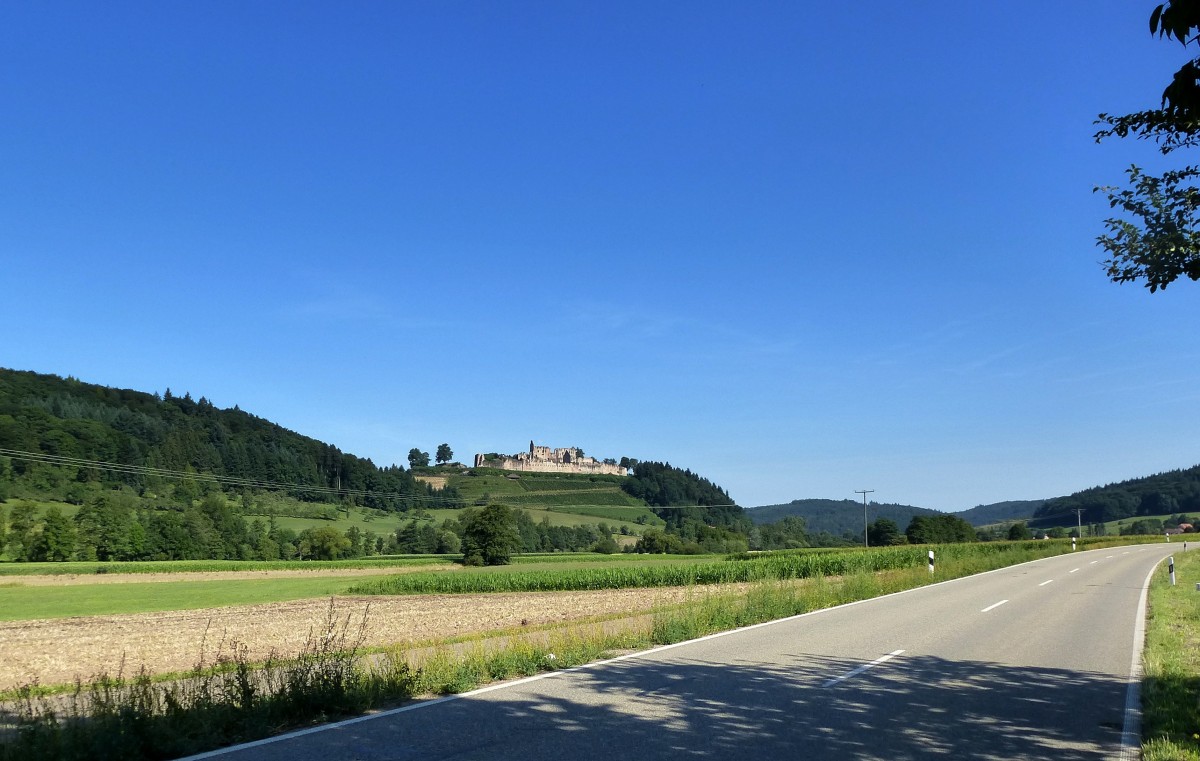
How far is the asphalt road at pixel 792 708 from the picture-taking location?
A: 21.4 ft

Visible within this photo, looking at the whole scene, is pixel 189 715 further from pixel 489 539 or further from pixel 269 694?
pixel 489 539

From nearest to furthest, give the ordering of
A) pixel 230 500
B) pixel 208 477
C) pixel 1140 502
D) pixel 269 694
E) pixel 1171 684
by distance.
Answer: pixel 269 694
pixel 1171 684
pixel 230 500
pixel 208 477
pixel 1140 502

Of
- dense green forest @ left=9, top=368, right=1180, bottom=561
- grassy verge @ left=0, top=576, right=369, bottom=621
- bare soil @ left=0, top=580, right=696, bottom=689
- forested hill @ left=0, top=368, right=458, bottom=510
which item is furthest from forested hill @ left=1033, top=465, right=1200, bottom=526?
bare soil @ left=0, top=580, right=696, bottom=689

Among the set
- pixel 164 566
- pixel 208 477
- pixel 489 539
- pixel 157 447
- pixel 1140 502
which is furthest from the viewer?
pixel 1140 502

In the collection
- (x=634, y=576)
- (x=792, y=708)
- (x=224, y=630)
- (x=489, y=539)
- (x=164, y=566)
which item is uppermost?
(x=792, y=708)

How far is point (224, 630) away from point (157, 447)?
13551cm

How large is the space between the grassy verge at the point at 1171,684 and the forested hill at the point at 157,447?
111233mm

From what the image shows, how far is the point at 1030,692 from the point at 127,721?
984 cm

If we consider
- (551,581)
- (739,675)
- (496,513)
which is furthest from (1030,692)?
(496,513)

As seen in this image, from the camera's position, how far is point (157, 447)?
141250 mm

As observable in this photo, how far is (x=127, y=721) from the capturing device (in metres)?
6.91

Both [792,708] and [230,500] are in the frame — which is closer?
[792,708]

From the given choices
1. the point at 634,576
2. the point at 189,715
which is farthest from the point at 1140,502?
the point at 189,715

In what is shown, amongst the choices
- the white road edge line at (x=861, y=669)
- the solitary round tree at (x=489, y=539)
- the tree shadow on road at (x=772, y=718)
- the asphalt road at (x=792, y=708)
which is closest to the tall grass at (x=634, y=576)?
the solitary round tree at (x=489, y=539)
